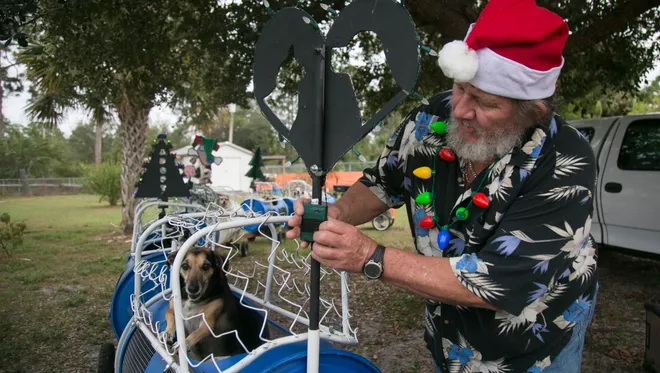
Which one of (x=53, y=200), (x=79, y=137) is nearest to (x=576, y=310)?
(x=53, y=200)

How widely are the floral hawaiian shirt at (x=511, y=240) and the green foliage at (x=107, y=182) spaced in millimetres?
18625

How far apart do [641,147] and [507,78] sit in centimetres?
484

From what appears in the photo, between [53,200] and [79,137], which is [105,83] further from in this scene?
[79,137]

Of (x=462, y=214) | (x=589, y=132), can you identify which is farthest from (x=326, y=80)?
(x=589, y=132)

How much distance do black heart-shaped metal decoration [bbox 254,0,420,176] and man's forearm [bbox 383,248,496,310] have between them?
31 cm

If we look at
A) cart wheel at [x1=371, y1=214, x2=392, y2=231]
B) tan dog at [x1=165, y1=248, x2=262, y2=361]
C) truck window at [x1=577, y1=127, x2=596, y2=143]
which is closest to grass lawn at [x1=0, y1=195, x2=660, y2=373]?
tan dog at [x1=165, y1=248, x2=262, y2=361]

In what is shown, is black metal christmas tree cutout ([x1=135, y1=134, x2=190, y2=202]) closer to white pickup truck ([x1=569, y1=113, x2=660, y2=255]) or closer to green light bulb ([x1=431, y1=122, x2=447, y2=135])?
green light bulb ([x1=431, y1=122, x2=447, y2=135])

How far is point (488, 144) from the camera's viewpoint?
1426mm

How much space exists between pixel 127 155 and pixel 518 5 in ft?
34.3

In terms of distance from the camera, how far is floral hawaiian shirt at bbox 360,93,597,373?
124cm

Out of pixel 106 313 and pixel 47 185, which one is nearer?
Answer: pixel 106 313

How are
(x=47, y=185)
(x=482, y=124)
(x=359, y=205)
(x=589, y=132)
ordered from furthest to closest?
1. (x=47, y=185)
2. (x=589, y=132)
3. (x=359, y=205)
4. (x=482, y=124)

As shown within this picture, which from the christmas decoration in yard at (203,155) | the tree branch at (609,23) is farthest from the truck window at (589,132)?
the christmas decoration in yard at (203,155)

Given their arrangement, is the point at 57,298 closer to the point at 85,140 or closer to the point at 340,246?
the point at 340,246
